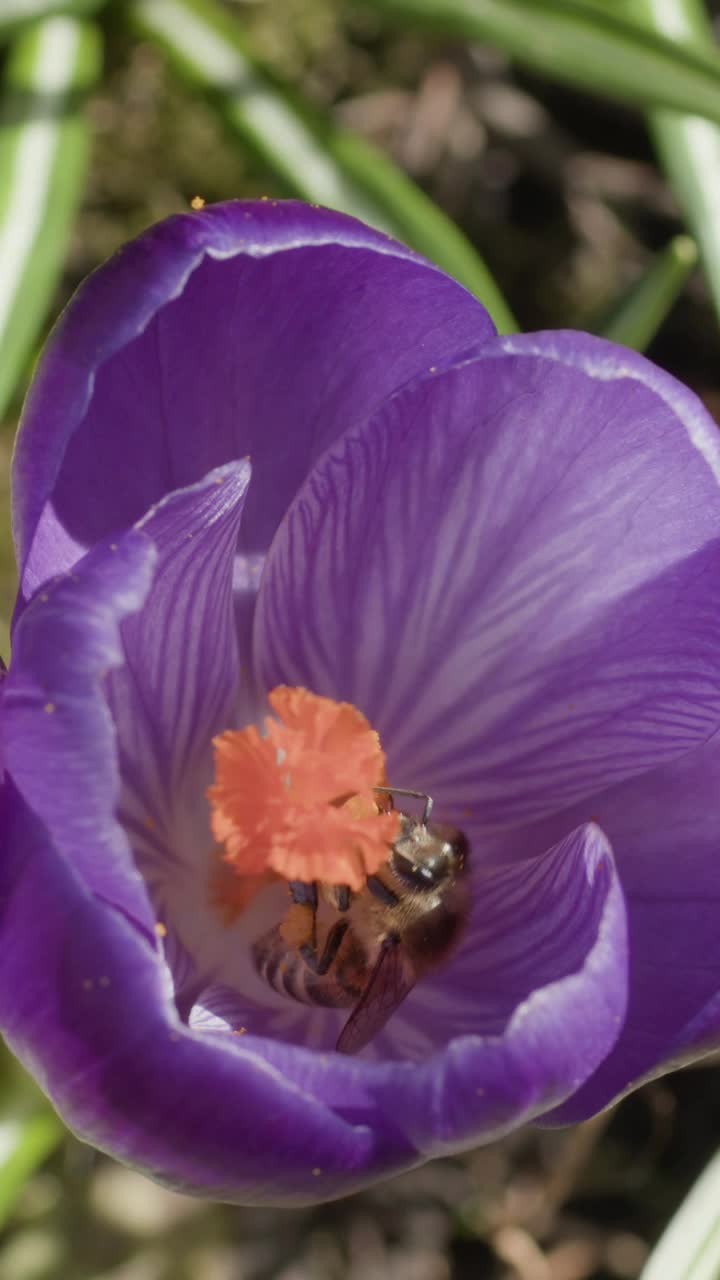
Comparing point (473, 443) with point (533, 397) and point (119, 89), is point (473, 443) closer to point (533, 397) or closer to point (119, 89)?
point (533, 397)

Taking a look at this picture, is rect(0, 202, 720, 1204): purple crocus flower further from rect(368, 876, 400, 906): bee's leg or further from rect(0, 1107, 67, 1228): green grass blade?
rect(0, 1107, 67, 1228): green grass blade

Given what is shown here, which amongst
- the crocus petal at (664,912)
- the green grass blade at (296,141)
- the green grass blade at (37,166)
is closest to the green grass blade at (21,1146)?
the crocus petal at (664,912)

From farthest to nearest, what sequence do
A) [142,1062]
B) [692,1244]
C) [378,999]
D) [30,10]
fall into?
[30,10] → [692,1244] → [378,999] → [142,1062]

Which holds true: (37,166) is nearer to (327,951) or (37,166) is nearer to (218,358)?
(218,358)

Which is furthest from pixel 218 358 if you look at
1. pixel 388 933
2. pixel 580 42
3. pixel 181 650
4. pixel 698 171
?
pixel 698 171

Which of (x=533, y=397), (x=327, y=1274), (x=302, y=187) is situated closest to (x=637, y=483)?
(x=533, y=397)

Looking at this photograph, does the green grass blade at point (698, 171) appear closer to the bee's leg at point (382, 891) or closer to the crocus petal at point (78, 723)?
the bee's leg at point (382, 891)

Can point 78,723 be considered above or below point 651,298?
below
